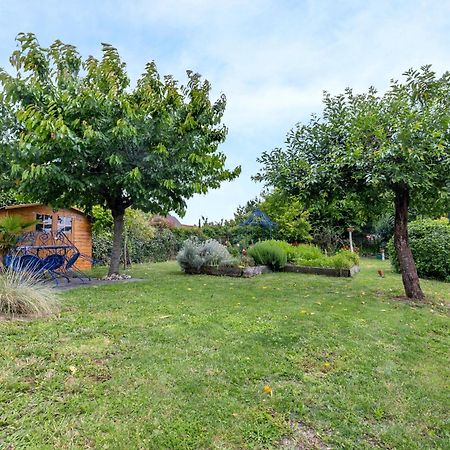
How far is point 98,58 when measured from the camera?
779 cm

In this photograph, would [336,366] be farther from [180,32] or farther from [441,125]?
[180,32]

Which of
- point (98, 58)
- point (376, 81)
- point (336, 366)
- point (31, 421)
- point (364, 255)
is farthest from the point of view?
point (364, 255)

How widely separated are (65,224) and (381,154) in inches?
396

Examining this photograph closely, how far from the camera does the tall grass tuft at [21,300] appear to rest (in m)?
4.04

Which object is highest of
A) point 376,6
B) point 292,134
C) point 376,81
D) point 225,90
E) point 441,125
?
point 376,6

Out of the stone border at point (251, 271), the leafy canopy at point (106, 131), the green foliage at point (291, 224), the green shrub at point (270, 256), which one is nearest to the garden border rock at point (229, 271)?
the stone border at point (251, 271)

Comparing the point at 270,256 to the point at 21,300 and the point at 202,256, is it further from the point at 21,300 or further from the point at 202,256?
the point at 21,300

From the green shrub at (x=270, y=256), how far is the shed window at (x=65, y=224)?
6254 millimetres

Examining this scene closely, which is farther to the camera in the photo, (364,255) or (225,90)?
(364,255)

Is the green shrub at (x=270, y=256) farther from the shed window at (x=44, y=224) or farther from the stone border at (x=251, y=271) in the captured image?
the shed window at (x=44, y=224)

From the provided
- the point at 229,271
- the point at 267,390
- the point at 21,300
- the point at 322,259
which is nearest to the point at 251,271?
the point at 229,271

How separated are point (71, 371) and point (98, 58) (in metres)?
7.44

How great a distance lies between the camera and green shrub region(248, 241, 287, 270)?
35.8ft

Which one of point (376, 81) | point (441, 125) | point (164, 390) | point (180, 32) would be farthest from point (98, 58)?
point (164, 390)
